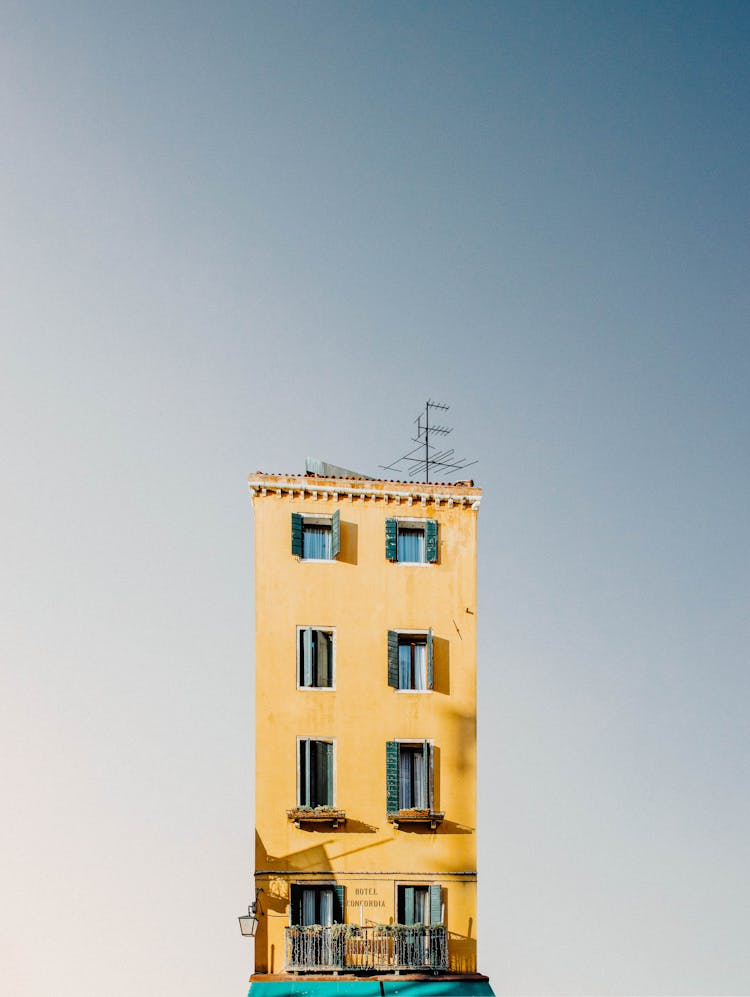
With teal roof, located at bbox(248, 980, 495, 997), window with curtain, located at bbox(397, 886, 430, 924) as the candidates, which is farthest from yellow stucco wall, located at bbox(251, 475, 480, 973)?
teal roof, located at bbox(248, 980, 495, 997)

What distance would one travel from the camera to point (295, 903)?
105 ft

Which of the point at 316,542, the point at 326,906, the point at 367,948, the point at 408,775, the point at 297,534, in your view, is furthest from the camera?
the point at 316,542

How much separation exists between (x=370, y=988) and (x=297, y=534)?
12264 millimetres

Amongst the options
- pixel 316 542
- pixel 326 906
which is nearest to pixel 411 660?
pixel 316 542

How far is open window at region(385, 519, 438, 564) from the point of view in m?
34.4

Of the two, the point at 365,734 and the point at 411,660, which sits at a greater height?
the point at 411,660

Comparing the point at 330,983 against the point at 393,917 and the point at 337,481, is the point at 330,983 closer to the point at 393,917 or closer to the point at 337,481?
the point at 393,917

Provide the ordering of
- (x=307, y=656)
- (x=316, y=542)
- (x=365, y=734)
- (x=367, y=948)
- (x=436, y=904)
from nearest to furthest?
(x=367, y=948)
(x=436, y=904)
(x=365, y=734)
(x=307, y=656)
(x=316, y=542)

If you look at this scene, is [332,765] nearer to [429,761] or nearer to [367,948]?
[429,761]

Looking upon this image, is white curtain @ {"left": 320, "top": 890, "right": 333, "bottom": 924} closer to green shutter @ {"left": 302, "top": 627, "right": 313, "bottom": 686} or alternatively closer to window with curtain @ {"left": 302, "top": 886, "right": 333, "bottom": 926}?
window with curtain @ {"left": 302, "top": 886, "right": 333, "bottom": 926}

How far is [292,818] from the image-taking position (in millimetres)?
32250

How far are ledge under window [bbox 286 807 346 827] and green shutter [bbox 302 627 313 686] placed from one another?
3.42m

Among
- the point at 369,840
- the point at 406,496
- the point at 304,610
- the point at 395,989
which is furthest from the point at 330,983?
the point at 406,496

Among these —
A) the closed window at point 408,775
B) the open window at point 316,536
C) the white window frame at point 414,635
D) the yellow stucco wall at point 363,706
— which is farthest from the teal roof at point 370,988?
the open window at point 316,536
